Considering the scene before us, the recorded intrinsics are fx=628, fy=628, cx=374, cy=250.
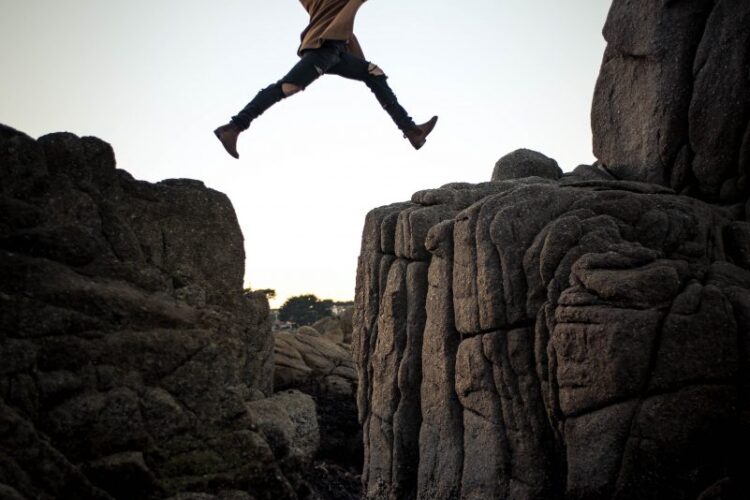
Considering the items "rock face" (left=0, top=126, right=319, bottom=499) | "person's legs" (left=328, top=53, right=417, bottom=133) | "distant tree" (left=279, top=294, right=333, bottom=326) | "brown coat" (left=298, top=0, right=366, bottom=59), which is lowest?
"rock face" (left=0, top=126, right=319, bottom=499)

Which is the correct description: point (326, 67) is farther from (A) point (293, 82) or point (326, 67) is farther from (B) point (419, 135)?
(B) point (419, 135)

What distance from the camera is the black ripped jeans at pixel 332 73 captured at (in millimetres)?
8102

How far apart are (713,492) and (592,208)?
4055 millimetres

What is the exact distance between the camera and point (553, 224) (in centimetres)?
922

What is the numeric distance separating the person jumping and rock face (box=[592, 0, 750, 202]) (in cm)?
502

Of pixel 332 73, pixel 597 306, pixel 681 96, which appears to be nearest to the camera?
pixel 597 306

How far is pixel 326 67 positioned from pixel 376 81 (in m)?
0.88

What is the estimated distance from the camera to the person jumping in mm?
8055

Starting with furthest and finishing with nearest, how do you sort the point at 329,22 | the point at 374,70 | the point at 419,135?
the point at 419,135, the point at 374,70, the point at 329,22

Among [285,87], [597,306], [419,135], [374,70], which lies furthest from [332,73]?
[597,306]

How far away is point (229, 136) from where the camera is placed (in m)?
7.88

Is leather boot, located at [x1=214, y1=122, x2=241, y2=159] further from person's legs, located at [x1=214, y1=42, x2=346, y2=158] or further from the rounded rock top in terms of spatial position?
the rounded rock top

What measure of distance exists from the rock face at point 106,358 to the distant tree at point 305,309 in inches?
1935

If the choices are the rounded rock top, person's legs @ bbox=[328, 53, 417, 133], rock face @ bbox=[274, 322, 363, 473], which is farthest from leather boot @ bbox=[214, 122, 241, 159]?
rock face @ bbox=[274, 322, 363, 473]
